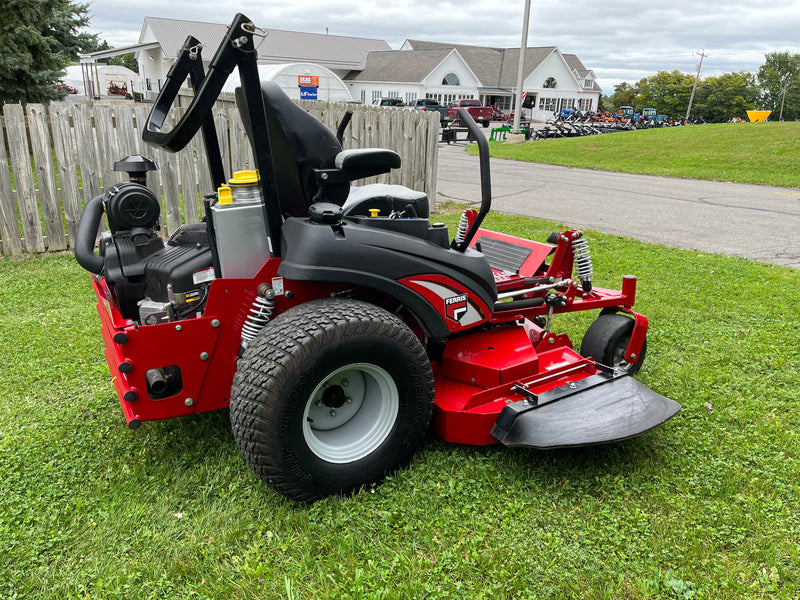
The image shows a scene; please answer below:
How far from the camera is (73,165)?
21.9ft

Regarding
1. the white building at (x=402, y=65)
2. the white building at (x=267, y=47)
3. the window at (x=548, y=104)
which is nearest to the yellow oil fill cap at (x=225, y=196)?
the white building at (x=267, y=47)

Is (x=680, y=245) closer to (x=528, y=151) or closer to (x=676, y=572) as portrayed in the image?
(x=676, y=572)

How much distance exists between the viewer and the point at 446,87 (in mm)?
54969

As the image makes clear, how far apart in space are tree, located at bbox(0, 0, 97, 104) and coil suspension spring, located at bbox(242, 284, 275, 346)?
14078mm

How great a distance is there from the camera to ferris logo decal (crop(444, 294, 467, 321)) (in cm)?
299

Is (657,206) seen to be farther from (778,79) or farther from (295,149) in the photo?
(778,79)

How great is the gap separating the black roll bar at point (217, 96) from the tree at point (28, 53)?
13538 mm

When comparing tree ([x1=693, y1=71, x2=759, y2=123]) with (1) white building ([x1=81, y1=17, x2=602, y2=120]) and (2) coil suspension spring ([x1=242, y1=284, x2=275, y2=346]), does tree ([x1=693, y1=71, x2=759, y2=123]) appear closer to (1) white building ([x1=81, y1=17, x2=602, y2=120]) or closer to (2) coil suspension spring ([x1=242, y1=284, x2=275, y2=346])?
(1) white building ([x1=81, y1=17, x2=602, y2=120])

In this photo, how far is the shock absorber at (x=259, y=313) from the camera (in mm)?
2740

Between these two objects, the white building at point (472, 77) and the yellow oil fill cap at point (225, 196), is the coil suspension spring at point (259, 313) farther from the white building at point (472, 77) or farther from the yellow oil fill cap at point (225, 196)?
the white building at point (472, 77)

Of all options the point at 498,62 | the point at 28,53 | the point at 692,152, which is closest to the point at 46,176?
the point at 28,53

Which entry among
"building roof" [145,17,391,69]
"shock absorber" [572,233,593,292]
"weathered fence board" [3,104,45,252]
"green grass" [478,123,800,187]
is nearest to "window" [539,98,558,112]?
"building roof" [145,17,391,69]

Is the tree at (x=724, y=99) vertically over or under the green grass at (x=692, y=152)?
over

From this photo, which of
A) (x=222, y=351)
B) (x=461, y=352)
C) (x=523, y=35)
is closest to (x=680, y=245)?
(x=461, y=352)
